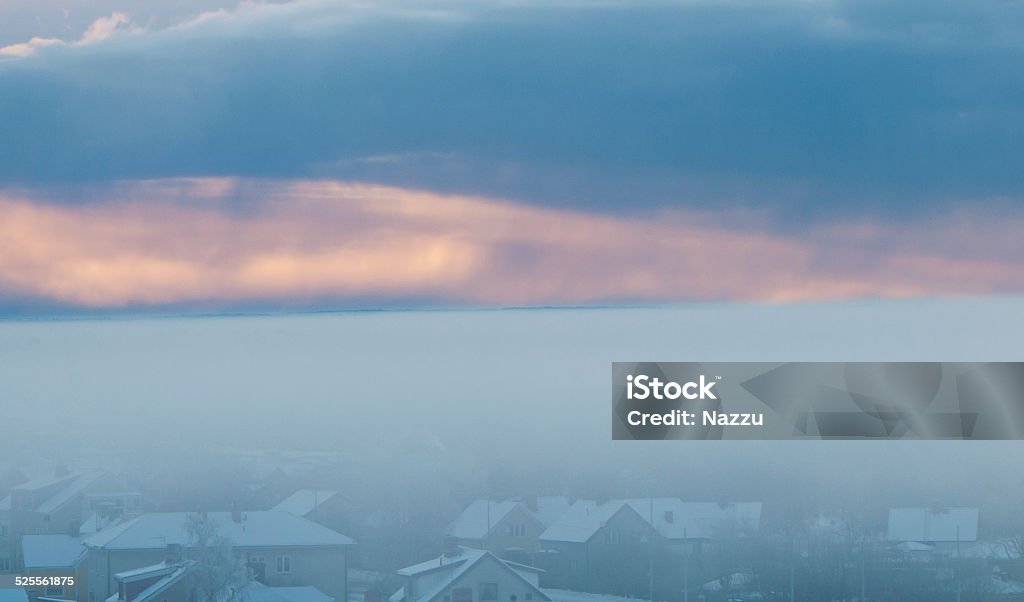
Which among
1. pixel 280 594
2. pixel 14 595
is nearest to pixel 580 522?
pixel 280 594

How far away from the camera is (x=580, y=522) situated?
579 cm

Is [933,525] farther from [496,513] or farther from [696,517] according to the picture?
[496,513]

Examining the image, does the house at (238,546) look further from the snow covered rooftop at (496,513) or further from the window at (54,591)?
the snow covered rooftop at (496,513)

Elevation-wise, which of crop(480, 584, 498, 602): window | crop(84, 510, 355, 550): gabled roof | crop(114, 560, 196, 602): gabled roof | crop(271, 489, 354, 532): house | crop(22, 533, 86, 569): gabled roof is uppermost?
crop(271, 489, 354, 532): house

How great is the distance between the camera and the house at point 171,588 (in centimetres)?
569

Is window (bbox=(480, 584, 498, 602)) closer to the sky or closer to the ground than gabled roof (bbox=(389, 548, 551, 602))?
closer to the ground

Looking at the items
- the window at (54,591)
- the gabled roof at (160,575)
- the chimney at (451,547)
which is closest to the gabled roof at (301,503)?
the gabled roof at (160,575)

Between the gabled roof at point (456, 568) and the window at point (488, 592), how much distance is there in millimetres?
130

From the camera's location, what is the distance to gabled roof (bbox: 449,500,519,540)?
579 cm

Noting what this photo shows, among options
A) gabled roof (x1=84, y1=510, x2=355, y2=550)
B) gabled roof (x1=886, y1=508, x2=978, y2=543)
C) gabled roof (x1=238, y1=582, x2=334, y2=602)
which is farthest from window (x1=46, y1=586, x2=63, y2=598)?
Result: gabled roof (x1=886, y1=508, x2=978, y2=543)

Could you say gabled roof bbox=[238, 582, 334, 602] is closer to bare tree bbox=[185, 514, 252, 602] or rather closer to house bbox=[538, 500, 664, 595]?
bare tree bbox=[185, 514, 252, 602]

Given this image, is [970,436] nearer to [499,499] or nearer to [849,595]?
[849,595]

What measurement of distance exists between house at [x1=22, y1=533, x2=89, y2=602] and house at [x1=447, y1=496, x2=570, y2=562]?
2076 mm

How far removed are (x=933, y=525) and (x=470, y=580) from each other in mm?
2653
